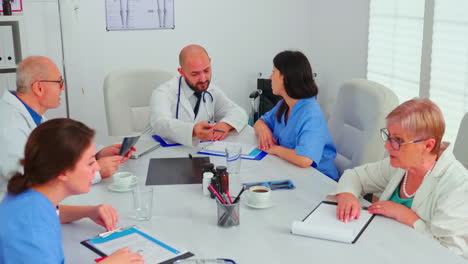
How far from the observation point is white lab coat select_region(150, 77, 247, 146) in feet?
9.42

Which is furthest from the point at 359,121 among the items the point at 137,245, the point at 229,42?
the point at 229,42

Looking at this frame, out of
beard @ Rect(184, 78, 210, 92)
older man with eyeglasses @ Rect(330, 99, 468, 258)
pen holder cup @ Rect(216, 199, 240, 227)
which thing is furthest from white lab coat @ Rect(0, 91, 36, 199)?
older man with eyeglasses @ Rect(330, 99, 468, 258)

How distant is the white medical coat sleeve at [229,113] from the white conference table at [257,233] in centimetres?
82

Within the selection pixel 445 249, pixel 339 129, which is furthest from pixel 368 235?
pixel 339 129

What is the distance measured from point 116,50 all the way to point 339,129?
8.00ft

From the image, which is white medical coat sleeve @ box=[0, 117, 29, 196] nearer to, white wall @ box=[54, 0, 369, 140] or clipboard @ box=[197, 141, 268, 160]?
clipboard @ box=[197, 141, 268, 160]

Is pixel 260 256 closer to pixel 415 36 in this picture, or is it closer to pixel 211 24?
pixel 415 36

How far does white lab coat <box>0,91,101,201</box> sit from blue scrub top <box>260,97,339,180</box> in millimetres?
959

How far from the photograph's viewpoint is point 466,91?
315 centimetres

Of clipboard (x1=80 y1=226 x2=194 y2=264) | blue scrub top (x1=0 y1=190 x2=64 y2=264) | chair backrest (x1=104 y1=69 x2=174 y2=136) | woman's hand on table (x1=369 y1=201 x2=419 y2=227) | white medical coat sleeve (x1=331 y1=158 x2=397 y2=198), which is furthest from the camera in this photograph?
chair backrest (x1=104 y1=69 x2=174 y2=136)

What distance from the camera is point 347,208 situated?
6.15 feet

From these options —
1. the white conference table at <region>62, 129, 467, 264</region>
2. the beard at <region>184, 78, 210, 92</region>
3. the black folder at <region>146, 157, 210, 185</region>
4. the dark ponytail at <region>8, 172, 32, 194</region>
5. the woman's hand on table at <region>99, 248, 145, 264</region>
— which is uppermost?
the beard at <region>184, 78, 210, 92</region>

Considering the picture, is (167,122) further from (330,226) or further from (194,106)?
(330,226)

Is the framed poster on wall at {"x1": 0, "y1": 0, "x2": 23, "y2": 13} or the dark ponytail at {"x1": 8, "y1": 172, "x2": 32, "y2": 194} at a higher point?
the framed poster on wall at {"x1": 0, "y1": 0, "x2": 23, "y2": 13}
